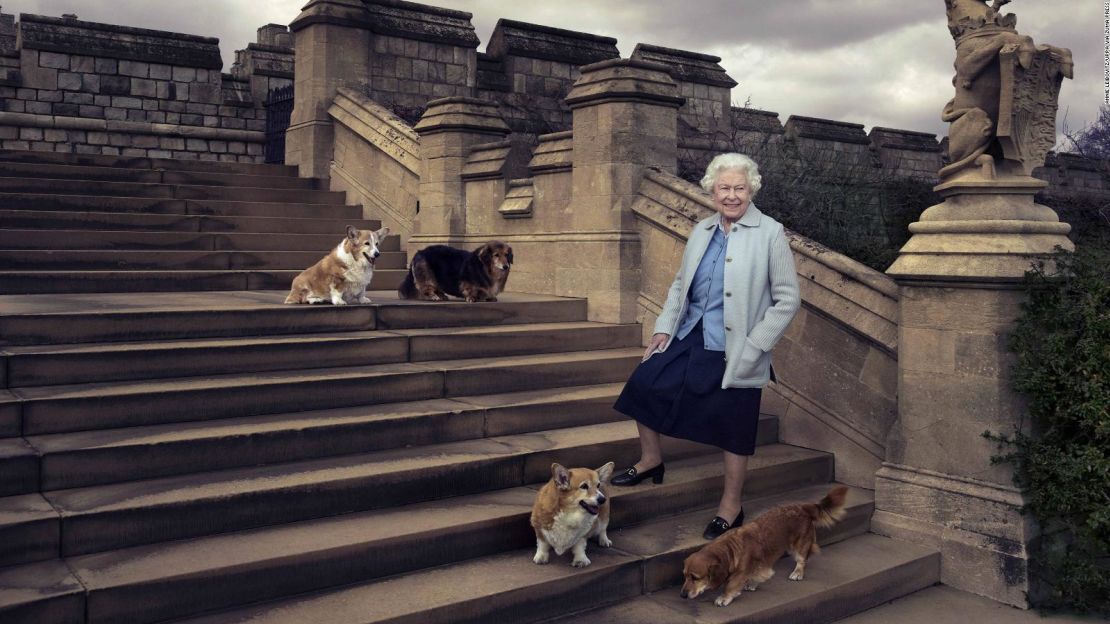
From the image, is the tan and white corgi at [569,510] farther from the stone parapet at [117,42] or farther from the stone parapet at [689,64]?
the stone parapet at [689,64]

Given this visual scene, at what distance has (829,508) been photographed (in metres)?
5.17

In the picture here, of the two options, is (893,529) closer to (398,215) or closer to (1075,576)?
(1075,576)

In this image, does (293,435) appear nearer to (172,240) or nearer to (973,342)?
(973,342)

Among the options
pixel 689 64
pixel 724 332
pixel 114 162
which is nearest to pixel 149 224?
pixel 114 162

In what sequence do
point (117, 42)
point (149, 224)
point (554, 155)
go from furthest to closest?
point (117, 42) → point (149, 224) → point (554, 155)

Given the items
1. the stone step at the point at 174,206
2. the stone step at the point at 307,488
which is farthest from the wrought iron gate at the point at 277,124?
the stone step at the point at 307,488

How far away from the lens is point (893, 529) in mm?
6043

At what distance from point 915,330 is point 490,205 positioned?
5283 mm

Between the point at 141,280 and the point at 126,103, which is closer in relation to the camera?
the point at 141,280

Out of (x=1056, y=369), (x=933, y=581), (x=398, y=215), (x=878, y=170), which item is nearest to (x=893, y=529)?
(x=933, y=581)

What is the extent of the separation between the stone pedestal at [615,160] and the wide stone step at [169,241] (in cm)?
301

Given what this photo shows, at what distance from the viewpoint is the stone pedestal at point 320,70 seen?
1288 cm

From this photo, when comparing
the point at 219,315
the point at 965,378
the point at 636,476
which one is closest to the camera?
the point at 636,476

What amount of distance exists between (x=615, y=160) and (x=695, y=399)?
11.9 ft
